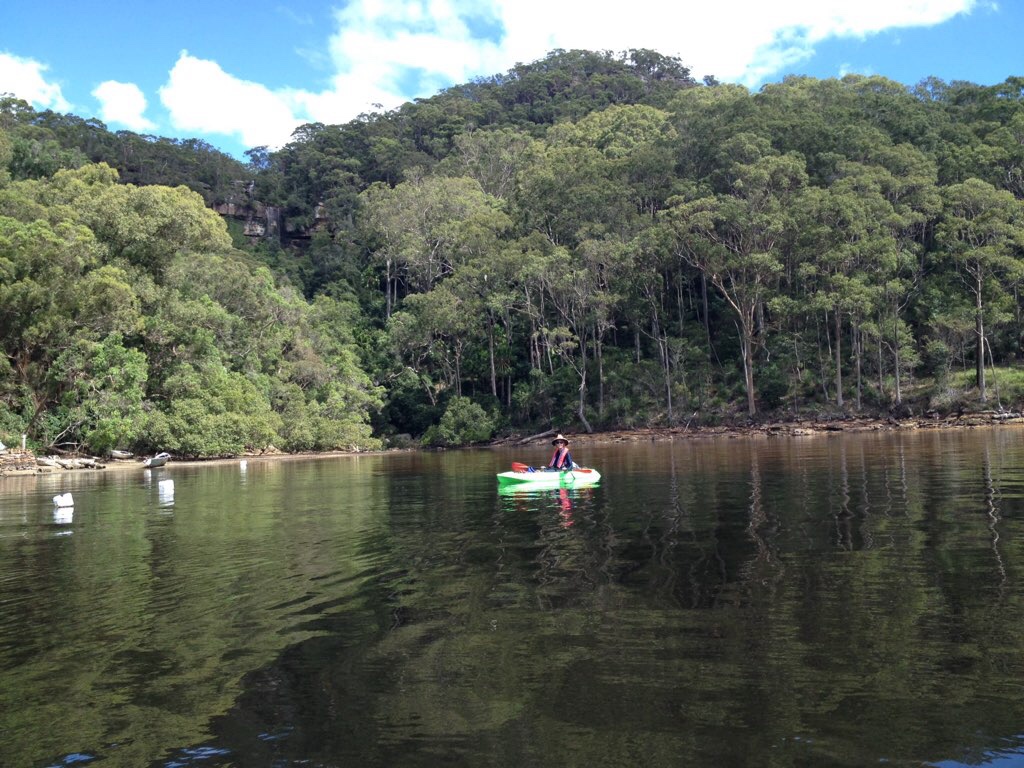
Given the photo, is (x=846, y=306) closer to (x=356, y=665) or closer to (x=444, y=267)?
(x=444, y=267)

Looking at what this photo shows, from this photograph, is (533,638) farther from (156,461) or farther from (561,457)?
(156,461)

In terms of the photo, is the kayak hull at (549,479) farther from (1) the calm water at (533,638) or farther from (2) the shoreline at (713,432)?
(2) the shoreline at (713,432)

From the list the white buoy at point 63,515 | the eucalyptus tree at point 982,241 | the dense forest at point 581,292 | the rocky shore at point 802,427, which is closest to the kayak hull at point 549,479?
the white buoy at point 63,515

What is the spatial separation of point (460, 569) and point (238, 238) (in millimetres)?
84323

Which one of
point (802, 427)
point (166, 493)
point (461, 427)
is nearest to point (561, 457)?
point (166, 493)

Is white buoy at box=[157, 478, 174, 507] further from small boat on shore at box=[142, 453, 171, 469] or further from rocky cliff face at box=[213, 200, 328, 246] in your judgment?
rocky cliff face at box=[213, 200, 328, 246]

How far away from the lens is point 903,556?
10852mm

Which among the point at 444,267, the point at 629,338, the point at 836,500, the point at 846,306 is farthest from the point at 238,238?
the point at 836,500

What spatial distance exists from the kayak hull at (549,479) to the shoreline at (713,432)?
2423 cm

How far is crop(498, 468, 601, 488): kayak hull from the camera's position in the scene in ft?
75.9

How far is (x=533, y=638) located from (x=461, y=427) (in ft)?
166

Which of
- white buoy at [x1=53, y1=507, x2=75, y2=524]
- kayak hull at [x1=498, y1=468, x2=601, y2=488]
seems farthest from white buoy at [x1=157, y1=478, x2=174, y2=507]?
kayak hull at [x1=498, y1=468, x2=601, y2=488]

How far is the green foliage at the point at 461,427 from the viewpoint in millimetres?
57750

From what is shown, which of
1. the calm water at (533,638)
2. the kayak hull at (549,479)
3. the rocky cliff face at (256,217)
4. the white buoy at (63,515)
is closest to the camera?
the calm water at (533,638)
